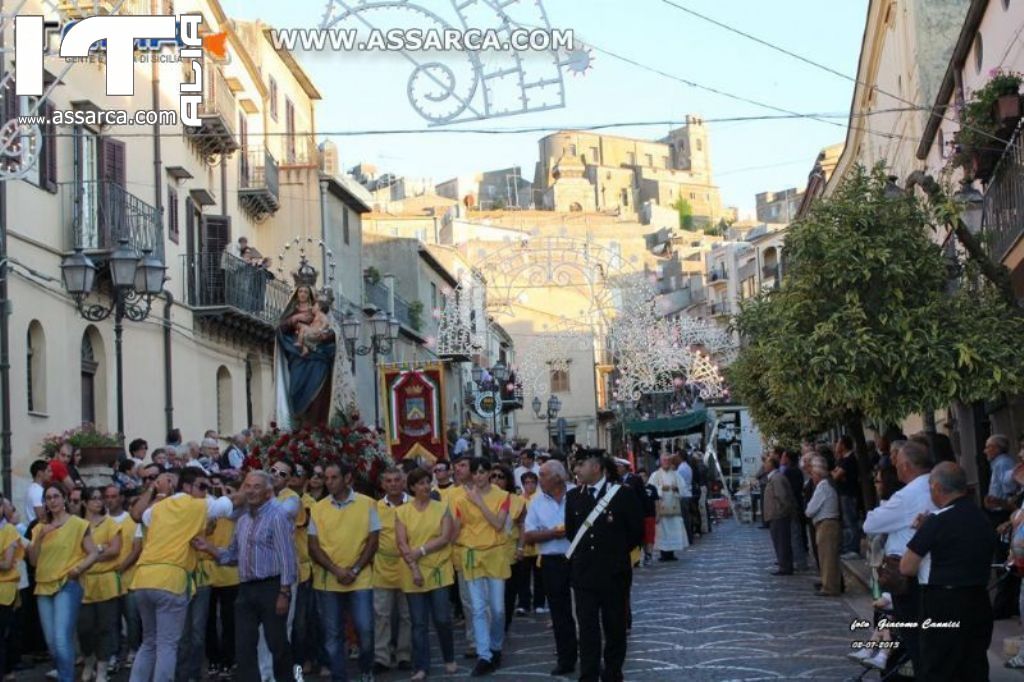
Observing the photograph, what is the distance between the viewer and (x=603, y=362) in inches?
3071

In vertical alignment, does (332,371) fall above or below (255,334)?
below

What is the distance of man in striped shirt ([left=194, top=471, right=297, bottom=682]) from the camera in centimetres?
1116

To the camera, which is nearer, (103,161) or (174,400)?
(103,161)

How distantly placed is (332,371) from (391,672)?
13.6 feet

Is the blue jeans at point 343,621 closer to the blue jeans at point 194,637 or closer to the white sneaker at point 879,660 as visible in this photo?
the blue jeans at point 194,637

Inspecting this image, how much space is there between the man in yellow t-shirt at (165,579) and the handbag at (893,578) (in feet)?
15.9

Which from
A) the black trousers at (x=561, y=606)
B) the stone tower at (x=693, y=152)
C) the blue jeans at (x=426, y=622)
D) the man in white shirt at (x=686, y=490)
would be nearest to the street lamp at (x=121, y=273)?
the blue jeans at (x=426, y=622)

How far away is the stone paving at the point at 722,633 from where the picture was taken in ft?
40.7

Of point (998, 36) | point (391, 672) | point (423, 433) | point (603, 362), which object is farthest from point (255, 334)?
point (603, 362)

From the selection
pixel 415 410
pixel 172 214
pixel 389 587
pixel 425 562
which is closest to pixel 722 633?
pixel 425 562

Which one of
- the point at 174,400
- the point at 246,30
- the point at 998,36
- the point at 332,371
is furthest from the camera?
the point at 246,30

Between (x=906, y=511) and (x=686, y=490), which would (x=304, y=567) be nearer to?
(x=906, y=511)

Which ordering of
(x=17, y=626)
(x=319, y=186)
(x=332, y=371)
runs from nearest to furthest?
(x=17, y=626) < (x=332, y=371) < (x=319, y=186)

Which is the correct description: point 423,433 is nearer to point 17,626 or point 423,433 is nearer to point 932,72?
point 17,626
